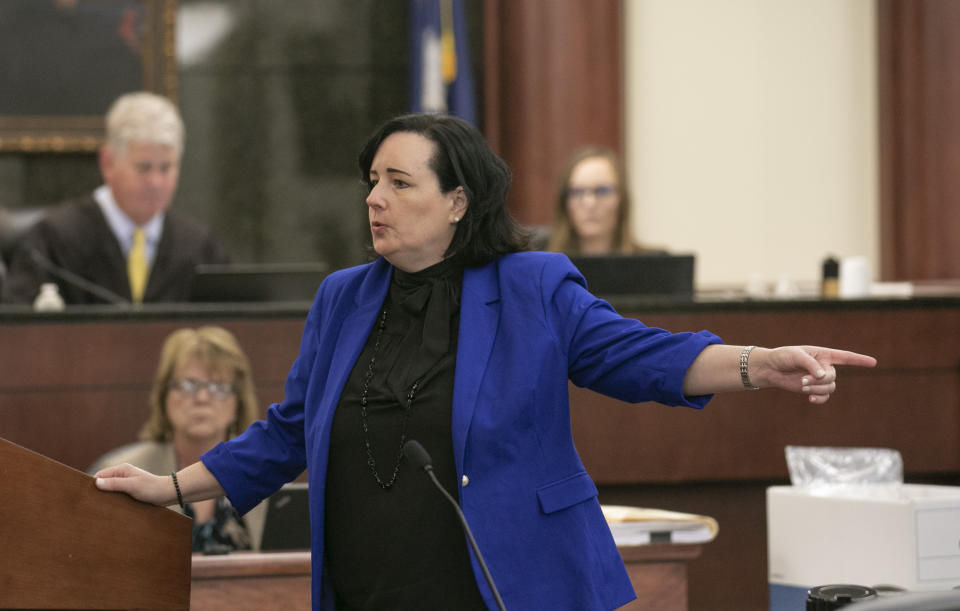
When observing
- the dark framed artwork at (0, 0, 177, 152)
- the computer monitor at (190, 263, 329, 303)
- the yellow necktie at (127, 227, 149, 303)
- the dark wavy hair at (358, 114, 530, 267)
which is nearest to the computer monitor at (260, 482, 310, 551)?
the dark wavy hair at (358, 114, 530, 267)

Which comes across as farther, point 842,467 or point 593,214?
point 593,214

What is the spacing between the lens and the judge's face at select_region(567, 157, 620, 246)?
15.6 feet

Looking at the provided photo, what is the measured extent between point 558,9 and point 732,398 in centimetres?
349

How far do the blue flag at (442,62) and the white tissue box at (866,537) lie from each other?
4.37 metres

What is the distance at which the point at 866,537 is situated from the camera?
2801 mm

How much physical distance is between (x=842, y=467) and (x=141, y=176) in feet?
9.41

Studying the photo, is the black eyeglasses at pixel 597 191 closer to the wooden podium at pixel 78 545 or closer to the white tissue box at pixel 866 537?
the white tissue box at pixel 866 537

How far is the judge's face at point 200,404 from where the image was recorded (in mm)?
3424

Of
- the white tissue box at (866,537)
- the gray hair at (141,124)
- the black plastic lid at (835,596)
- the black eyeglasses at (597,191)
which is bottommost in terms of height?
the white tissue box at (866,537)

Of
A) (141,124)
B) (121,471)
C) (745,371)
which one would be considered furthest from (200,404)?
(745,371)

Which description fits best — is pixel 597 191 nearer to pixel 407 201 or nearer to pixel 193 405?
pixel 193 405

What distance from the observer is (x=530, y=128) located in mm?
6875

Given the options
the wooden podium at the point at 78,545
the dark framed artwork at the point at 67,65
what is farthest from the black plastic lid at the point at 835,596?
the dark framed artwork at the point at 67,65

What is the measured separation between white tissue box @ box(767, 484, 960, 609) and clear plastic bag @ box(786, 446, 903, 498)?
0.08 metres
